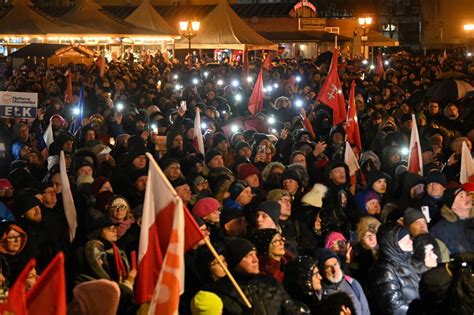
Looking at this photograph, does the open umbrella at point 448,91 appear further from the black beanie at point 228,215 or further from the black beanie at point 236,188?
the black beanie at point 228,215

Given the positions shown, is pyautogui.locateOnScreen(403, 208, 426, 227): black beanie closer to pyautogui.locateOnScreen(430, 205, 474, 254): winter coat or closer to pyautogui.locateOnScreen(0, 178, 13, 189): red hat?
pyautogui.locateOnScreen(430, 205, 474, 254): winter coat

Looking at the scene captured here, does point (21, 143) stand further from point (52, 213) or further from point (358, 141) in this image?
point (358, 141)

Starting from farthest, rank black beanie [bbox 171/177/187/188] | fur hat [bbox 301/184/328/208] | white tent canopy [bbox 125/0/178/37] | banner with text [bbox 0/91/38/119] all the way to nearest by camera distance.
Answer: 1. white tent canopy [bbox 125/0/178/37]
2. banner with text [bbox 0/91/38/119]
3. black beanie [bbox 171/177/187/188]
4. fur hat [bbox 301/184/328/208]

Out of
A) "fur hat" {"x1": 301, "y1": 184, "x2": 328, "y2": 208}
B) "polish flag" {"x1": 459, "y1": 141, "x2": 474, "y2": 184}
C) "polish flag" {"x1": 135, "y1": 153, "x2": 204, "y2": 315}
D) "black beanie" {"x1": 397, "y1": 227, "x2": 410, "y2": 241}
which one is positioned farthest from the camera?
"polish flag" {"x1": 459, "y1": 141, "x2": 474, "y2": 184}

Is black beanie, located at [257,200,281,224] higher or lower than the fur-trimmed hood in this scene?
higher

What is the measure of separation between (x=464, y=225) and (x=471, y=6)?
64.5 meters

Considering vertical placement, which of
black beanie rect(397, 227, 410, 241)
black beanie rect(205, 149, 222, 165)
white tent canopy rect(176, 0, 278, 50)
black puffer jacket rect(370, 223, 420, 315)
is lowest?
black puffer jacket rect(370, 223, 420, 315)

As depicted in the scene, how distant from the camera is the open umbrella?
17.6m

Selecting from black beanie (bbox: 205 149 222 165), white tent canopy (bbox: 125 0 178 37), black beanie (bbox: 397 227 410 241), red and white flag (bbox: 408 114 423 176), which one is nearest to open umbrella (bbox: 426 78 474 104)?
red and white flag (bbox: 408 114 423 176)

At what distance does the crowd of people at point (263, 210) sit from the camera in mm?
5719

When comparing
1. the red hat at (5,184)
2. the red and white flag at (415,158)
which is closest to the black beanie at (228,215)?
Answer: the red hat at (5,184)

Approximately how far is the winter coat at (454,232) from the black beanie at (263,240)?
185cm

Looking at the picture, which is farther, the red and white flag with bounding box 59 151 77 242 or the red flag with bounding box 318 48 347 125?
the red flag with bounding box 318 48 347 125

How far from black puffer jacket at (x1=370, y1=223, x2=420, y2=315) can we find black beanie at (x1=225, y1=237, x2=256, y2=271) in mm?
973
